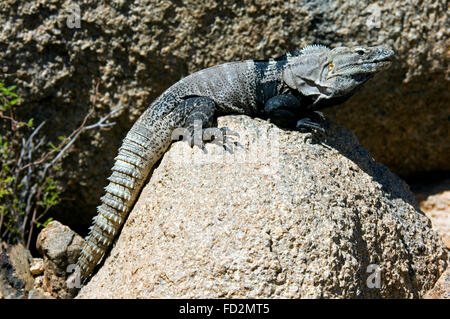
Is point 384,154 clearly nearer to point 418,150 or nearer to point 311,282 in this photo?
point 418,150

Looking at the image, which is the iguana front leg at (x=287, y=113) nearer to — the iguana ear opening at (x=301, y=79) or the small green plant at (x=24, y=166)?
the iguana ear opening at (x=301, y=79)

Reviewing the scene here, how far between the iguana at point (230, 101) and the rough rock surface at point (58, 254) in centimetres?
25

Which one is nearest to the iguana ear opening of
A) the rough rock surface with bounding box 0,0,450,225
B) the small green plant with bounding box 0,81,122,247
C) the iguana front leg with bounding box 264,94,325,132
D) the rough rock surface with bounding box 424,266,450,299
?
the iguana front leg with bounding box 264,94,325,132

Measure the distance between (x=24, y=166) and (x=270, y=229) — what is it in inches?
126

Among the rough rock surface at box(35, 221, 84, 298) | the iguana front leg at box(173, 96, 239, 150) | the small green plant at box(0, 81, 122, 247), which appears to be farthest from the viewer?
the small green plant at box(0, 81, 122, 247)

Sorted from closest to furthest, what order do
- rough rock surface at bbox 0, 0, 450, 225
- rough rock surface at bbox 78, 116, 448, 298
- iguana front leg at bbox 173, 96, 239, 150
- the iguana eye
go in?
1. rough rock surface at bbox 78, 116, 448, 298
2. iguana front leg at bbox 173, 96, 239, 150
3. the iguana eye
4. rough rock surface at bbox 0, 0, 450, 225

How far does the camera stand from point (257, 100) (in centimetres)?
503

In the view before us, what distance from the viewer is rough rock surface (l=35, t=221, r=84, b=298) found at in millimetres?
4988

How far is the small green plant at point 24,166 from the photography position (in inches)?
235

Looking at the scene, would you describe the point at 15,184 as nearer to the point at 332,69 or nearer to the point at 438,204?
the point at 332,69

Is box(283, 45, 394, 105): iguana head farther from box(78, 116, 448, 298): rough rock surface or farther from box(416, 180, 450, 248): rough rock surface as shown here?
box(416, 180, 450, 248): rough rock surface

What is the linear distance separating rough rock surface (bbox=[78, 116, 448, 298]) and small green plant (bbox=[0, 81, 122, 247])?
169 cm

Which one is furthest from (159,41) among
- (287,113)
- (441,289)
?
(441,289)

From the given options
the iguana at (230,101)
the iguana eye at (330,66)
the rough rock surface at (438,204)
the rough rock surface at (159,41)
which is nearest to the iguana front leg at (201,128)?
the iguana at (230,101)
